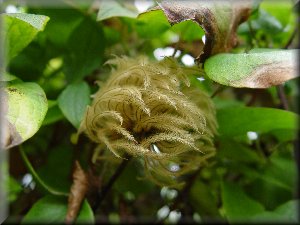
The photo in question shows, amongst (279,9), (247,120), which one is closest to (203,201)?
(247,120)

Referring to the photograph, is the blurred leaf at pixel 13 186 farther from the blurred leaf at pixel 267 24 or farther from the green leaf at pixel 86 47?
the blurred leaf at pixel 267 24

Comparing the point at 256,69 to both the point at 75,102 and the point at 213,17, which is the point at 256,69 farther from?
the point at 75,102

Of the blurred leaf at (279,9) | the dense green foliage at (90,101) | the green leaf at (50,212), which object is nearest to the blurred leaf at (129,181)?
the dense green foliage at (90,101)

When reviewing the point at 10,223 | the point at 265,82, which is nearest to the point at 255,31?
the point at 265,82

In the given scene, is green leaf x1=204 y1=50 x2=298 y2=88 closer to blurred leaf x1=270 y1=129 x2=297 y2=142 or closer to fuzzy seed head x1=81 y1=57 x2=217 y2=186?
fuzzy seed head x1=81 y1=57 x2=217 y2=186

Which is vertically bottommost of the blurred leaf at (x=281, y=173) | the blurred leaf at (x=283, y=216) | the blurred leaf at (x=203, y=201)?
the blurred leaf at (x=203, y=201)

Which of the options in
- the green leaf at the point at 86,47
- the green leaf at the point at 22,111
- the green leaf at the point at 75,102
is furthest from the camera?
the green leaf at the point at 86,47
